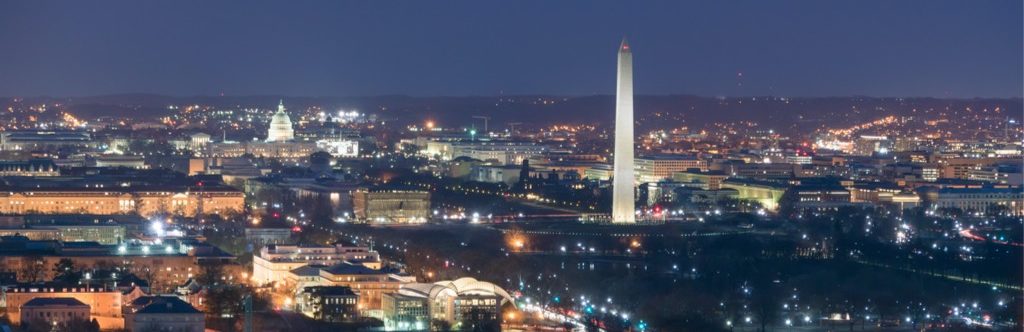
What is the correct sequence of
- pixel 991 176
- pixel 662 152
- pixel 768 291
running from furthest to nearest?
pixel 662 152 → pixel 991 176 → pixel 768 291

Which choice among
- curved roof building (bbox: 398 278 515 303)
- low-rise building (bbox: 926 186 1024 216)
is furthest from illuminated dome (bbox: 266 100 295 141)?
curved roof building (bbox: 398 278 515 303)

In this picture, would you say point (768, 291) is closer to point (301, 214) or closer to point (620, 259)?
point (620, 259)

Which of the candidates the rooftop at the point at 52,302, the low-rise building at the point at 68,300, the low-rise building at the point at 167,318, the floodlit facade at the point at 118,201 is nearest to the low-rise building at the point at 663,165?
the floodlit facade at the point at 118,201

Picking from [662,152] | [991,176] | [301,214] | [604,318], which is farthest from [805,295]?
[662,152]

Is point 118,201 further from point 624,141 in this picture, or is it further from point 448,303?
point 448,303

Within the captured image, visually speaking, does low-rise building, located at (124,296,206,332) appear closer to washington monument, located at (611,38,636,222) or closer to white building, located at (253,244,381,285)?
white building, located at (253,244,381,285)

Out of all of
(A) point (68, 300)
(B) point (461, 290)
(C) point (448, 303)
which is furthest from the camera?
(B) point (461, 290)

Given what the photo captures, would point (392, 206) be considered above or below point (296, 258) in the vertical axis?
above

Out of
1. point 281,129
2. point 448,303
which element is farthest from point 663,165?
point 448,303

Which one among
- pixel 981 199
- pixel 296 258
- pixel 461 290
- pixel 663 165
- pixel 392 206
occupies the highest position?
pixel 663 165
